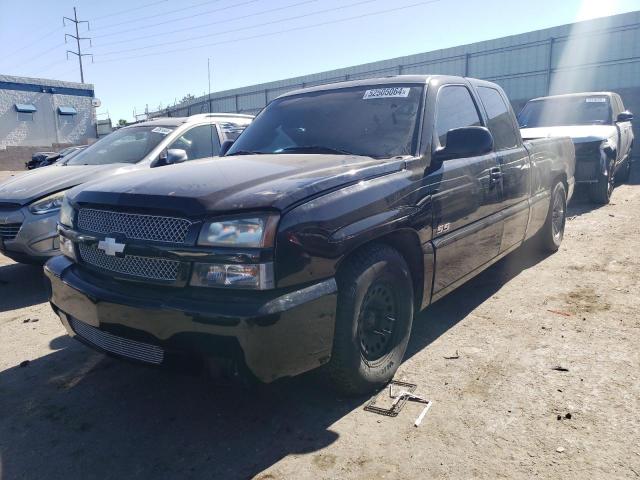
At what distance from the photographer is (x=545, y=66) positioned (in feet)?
61.1

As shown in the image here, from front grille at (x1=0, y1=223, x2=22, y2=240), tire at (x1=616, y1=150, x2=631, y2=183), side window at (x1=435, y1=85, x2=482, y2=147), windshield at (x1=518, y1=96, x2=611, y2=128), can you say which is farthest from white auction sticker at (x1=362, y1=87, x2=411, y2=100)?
tire at (x1=616, y1=150, x2=631, y2=183)

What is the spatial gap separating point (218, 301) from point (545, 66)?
19819 millimetres

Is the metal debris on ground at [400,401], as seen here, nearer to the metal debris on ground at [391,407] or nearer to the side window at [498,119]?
the metal debris on ground at [391,407]

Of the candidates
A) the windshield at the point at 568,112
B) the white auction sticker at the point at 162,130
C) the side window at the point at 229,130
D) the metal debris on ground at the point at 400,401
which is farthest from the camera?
the windshield at the point at 568,112

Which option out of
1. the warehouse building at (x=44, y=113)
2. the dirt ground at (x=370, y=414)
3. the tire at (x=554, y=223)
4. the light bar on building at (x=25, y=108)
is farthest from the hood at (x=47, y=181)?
the light bar on building at (x=25, y=108)

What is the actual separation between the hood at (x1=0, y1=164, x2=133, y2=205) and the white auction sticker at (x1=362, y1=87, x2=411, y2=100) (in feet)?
10.3

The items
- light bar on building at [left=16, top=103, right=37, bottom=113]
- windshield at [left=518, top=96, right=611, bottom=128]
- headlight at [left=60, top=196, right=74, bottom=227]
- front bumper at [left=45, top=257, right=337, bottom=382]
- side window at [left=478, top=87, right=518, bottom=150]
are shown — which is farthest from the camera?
light bar on building at [left=16, top=103, right=37, bottom=113]

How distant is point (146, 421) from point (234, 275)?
1.07 m

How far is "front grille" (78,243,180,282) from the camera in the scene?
2.37 meters

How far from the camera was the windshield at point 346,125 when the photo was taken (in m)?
3.31

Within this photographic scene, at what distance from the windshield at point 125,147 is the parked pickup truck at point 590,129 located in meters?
5.83

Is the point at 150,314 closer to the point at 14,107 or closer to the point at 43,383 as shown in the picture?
the point at 43,383

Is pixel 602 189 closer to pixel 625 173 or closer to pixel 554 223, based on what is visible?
pixel 554 223

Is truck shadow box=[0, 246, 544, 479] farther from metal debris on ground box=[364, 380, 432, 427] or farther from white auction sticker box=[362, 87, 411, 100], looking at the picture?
white auction sticker box=[362, 87, 411, 100]
